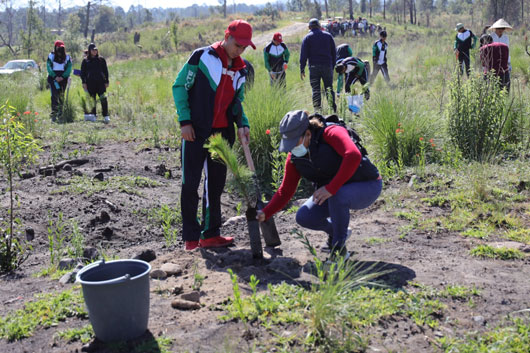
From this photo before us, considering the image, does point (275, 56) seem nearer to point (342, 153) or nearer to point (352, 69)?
point (352, 69)

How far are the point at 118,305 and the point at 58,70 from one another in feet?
34.6

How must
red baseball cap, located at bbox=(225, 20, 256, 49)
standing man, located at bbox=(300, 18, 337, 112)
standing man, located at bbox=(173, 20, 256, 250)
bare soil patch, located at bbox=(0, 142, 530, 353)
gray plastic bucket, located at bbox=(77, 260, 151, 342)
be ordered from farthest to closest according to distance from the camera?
standing man, located at bbox=(300, 18, 337, 112) < standing man, located at bbox=(173, 20, 256, 250) < red baseball cap, located at bbox=(225, 20, 256, 49) < bare soil patch, located at bbox=(0, 142, 530, 353) < gray plastic bucket, located at bbox=(77, 260, 151, 342)

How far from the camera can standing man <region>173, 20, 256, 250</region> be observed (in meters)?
4.19

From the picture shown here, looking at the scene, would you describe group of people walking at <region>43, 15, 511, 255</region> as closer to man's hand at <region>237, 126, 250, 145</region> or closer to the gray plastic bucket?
man's hand at <region>237, 126, 250, 145</region>

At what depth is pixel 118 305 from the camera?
113 inches

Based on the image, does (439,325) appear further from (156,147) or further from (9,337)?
(156,147)

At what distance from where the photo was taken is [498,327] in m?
3.04

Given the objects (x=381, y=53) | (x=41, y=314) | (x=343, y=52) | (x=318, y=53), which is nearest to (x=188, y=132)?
(x=41, y=314)

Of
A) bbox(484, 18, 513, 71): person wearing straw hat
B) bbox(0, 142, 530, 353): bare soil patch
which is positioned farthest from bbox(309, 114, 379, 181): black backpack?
bbox(484, 18, 513, 71): person wearing straw hat

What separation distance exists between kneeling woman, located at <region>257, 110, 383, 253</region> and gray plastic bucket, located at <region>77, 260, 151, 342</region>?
125 cm

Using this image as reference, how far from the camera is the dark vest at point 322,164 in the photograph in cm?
385

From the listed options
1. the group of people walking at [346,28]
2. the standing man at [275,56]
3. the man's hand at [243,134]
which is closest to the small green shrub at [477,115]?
the man's hand at [243,134]

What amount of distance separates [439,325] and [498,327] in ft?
1.03

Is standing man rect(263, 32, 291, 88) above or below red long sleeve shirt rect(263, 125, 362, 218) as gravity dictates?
above
